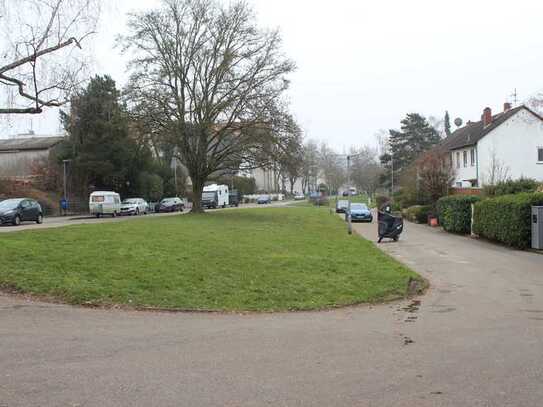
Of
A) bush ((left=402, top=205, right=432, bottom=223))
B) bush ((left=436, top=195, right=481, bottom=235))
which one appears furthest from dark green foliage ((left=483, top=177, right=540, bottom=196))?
bush ((left=402, top=205, right=432, bottom=223))

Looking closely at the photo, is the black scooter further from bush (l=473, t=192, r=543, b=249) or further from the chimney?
the chimney

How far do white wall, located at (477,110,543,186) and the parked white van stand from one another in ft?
111

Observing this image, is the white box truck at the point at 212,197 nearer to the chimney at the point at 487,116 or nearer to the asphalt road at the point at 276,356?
the chimney at the point at 487,116

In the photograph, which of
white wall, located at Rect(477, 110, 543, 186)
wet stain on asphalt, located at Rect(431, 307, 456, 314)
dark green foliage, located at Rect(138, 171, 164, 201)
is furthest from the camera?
dark green foliage, located at Rect(138, 171, 164, 201)

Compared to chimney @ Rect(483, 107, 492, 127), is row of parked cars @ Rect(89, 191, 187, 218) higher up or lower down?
lower down

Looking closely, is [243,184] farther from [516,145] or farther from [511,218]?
[511,218]

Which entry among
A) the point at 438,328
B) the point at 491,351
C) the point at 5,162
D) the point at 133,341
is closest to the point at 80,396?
the point at 133,341

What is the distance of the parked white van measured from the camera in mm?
47938

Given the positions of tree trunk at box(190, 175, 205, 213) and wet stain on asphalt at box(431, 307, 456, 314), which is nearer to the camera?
wet stain on asphalt at box(431, 307, 456, 314)

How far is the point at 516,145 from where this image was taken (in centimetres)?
5306

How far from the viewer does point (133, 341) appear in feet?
23.4

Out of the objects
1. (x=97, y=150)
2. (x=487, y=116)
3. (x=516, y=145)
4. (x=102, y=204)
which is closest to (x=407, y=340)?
(x=102, y=204)

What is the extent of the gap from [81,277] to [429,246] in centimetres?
1743

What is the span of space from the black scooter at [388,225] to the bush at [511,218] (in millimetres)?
4086
